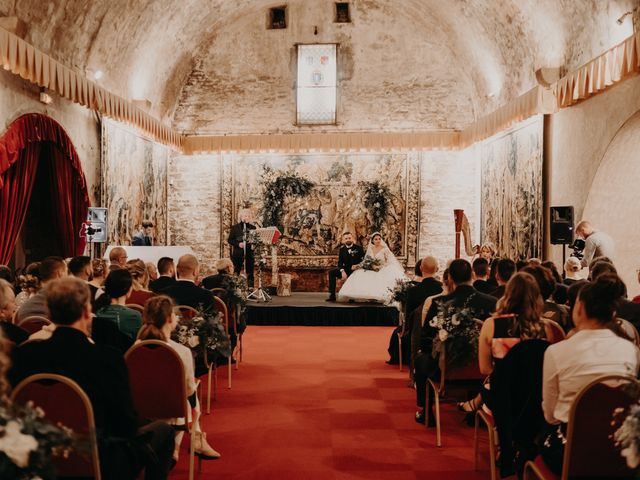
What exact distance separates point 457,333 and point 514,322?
35.4 inches

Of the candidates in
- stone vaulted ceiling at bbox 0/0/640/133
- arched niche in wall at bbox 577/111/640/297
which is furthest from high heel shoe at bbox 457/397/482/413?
stone vaulted ceiling at bbox 0/0/640/133

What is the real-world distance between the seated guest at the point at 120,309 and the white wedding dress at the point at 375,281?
834 centimetres

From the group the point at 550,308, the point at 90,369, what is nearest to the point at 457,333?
the point at 550,308

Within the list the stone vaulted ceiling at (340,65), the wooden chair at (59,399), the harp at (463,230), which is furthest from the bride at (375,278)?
the wooden chair at (59,399)

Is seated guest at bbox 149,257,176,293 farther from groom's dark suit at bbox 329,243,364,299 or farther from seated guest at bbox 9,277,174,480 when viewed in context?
groom's dark suit at bbox 329,243,364,299

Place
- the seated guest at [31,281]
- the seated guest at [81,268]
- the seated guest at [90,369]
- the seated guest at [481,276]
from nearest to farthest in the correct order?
1. the seated guest at [90,369]
2. the seated guest at [31,281]
3. the seated guest at [81,268]
4. the seated guest at [481,276]

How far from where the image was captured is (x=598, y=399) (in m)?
2.99

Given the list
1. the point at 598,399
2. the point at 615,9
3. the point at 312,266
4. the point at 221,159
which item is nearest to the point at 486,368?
the point at 598,399

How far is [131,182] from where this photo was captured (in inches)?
595

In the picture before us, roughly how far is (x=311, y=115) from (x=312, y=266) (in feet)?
13.5

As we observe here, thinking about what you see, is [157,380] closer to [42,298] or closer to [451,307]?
[42,298]

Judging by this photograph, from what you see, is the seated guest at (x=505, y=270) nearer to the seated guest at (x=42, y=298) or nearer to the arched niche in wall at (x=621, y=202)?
the seated guest at (x=42, y=298)

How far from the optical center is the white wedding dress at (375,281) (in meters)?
13.5

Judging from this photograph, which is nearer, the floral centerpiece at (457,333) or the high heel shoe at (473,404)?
the high heel shoe at (473,404)
